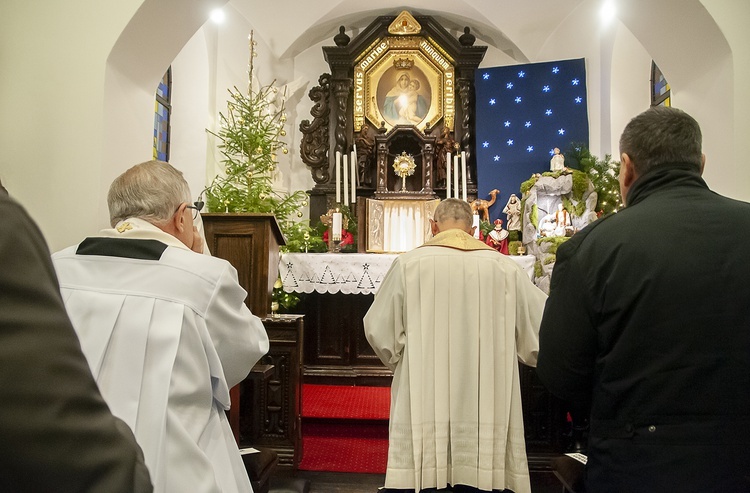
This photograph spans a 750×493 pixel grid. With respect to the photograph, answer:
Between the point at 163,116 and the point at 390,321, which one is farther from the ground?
the point at 163,116

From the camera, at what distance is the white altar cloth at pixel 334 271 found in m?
5.88

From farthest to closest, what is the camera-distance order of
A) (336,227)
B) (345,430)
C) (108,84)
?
(336,227) < (345,430) < (108,84)

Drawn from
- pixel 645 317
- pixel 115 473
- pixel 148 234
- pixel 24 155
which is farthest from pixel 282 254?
pixel 115 473

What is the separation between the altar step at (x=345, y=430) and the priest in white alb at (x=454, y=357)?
128 cm

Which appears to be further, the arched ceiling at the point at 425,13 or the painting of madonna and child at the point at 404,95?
the painting of madonna and child at the point at 404,95

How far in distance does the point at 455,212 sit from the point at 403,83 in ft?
22.6

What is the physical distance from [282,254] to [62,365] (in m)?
5.55

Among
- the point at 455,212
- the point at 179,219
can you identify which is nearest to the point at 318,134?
the point at 455,212

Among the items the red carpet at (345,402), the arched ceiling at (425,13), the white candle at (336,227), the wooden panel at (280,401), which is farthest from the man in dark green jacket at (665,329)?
the arched ceiling at (425,13)

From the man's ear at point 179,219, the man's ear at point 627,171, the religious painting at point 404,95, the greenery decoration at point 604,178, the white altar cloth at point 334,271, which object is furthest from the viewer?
the religious painting at point 404,95

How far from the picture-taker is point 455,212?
3.29 meters

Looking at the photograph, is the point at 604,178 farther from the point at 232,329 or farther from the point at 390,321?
the point at 232,329

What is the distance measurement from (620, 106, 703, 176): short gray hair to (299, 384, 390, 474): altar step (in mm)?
3135

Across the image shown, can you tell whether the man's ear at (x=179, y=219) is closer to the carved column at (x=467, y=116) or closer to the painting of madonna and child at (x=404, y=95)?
the carved column at (x=467, y=116)
